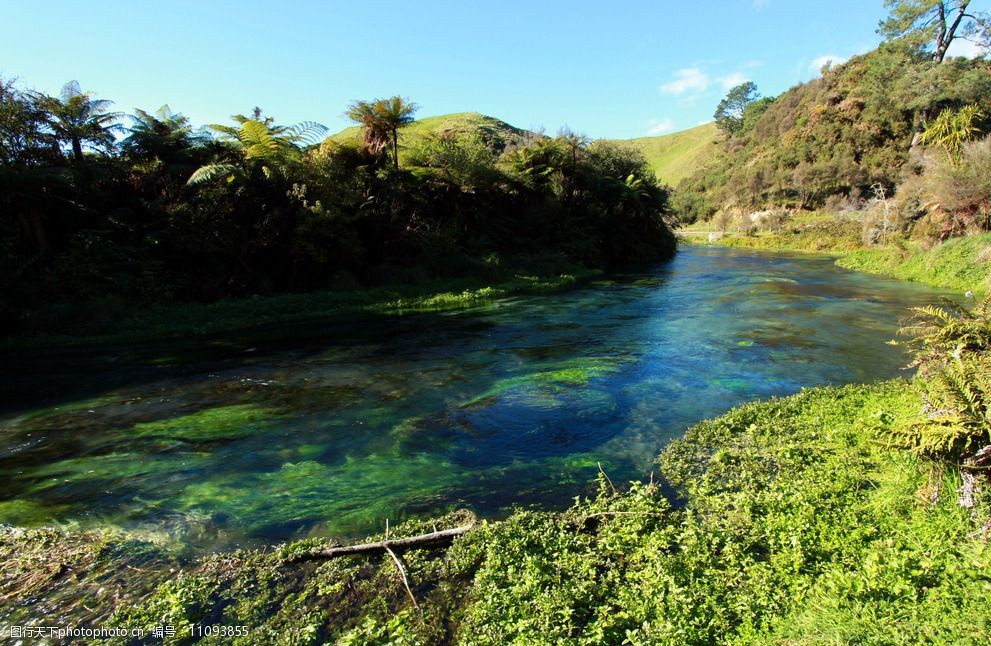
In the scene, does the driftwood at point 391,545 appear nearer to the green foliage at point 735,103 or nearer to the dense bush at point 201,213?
the dense bush at point 201,213

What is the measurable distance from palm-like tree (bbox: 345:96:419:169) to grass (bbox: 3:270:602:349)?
640 centimetres

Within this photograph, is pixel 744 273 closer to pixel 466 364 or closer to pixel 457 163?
pixel 457 163

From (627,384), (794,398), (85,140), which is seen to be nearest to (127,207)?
(85,140)

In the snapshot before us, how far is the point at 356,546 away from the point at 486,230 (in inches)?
915

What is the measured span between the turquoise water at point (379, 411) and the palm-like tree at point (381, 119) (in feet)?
31.5

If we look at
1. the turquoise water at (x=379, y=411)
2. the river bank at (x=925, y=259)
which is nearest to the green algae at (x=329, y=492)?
the turquoise water at (x=379, y=411)

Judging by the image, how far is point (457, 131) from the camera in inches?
1534

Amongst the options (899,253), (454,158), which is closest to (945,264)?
(899,253)

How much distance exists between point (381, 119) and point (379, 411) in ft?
54.0

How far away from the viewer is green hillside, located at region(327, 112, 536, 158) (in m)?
23.8

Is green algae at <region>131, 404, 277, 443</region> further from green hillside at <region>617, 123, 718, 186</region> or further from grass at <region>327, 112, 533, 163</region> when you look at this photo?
green hillside at <region>617, 123, 718, 186</region>

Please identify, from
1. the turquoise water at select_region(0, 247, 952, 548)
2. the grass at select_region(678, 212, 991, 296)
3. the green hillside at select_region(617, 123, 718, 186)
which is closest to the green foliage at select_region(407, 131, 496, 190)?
the turquoise water at select_region(0, 247, 952, 548)

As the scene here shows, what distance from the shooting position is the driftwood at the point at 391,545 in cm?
476

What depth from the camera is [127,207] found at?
17.2 metres
